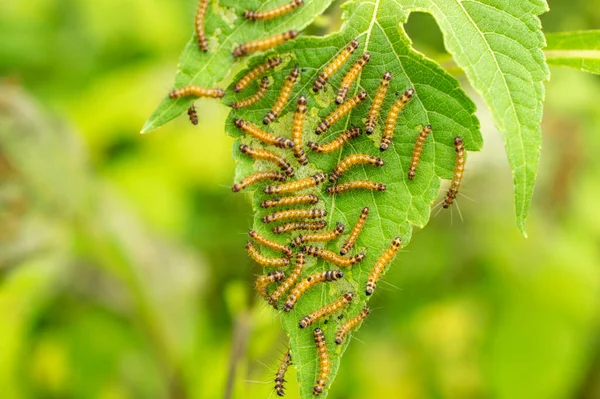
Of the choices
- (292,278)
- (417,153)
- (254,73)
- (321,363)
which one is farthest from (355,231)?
(254,73)

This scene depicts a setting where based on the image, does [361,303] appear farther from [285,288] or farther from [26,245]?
[26,245]

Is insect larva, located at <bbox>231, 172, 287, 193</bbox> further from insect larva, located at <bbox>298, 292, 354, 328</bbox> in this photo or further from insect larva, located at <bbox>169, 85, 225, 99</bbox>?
insect larva, located at <bbox>298, 292, 354, 328</bbox>

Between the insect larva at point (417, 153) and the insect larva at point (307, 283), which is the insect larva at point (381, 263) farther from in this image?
the insect larva at point (417, 153)

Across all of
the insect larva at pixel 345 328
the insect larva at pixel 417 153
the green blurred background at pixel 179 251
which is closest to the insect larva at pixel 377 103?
the insect larva at pixel 417 153

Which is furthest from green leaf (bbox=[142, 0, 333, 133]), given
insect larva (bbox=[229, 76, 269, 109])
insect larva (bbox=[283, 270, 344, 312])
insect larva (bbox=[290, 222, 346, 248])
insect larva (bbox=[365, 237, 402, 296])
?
insect larva (bbox=[365, 237, 402, 296])

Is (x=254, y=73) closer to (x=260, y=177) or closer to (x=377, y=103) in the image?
(x=260, y=177)
